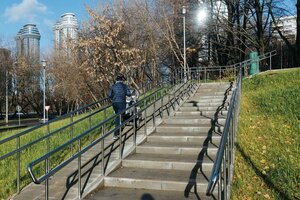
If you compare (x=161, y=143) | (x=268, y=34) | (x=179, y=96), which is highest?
(x=268, y=34)

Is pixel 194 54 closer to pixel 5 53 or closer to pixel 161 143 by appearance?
pixel 161 143

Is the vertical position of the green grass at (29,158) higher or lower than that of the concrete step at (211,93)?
lower

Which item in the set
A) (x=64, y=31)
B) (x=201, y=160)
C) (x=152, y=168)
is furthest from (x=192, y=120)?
(x=64, y=31)

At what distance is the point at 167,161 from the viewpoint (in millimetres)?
6762

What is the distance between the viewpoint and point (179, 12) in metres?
27.3

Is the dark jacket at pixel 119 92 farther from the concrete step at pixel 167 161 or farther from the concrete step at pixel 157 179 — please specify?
the concrete step at pixel 157 179

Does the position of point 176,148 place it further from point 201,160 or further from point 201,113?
point 201,113

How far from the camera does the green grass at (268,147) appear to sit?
5664 millimetres

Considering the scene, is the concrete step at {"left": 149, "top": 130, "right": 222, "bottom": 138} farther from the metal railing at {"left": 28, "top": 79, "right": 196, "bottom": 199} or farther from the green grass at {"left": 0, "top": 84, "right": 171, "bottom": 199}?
the green grass at {"left": 0, "top": 84, "right": 171, "bottom": 199}

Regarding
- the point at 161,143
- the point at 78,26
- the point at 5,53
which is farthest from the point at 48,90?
the point at 161,143

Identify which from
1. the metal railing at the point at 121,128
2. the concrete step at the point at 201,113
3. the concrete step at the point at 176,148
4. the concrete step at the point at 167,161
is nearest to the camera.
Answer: the metal railing at the point at 121,128

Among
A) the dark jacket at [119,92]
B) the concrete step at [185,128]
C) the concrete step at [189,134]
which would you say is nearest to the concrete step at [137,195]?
the concrete step at [189,134]

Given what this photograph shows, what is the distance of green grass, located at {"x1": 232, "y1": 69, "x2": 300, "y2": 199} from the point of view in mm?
5664

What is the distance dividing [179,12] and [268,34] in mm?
9590
